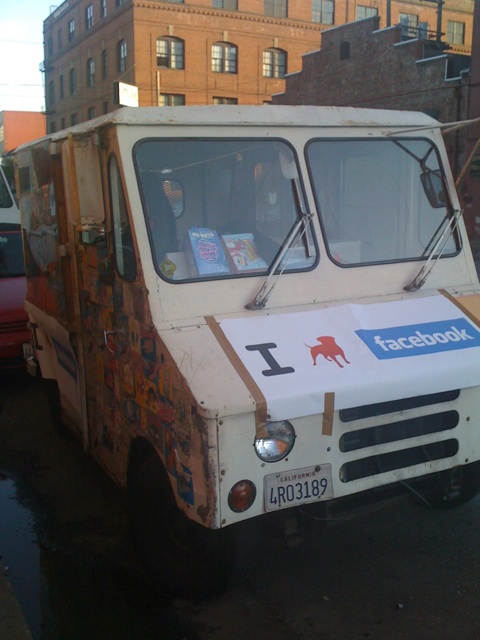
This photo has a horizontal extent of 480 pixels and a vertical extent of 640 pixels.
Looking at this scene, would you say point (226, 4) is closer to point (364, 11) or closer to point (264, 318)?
point (364, 11)

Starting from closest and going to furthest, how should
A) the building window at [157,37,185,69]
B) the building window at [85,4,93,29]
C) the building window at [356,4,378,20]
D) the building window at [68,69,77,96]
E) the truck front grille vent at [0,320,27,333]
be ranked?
the truck front grille vent at [0,320,27,333] < the building window at [157,37,185,69] < the building window at [85,4,93,29] < the building window at [356,4,378,20] < the building window at [68,69,77,96]

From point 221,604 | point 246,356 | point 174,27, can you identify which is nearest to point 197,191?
point 246,356

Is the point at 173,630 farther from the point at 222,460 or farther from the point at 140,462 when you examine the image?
Answer: the point at 222,460

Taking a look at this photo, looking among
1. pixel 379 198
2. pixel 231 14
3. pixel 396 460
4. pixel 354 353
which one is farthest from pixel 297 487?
pixel 231 14

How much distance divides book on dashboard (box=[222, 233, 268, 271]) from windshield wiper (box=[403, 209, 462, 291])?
0.92m

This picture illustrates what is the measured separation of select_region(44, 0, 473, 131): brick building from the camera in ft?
128

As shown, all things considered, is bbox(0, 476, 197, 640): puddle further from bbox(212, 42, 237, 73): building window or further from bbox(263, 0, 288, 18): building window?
bbox(263, 0, 288, 18): building window

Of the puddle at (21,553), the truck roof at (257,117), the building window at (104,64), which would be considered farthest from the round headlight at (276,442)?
the building window at (104,64)

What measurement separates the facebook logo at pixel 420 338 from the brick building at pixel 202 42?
3663cm

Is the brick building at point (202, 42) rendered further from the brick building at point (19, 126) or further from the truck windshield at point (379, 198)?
the truck windshield at point (379, 198)

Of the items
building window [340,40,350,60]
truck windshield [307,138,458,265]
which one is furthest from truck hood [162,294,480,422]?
building window [340,40,350,60]

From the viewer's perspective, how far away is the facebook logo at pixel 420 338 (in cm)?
350

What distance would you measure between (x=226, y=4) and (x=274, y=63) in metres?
4.40

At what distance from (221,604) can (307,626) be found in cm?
48
